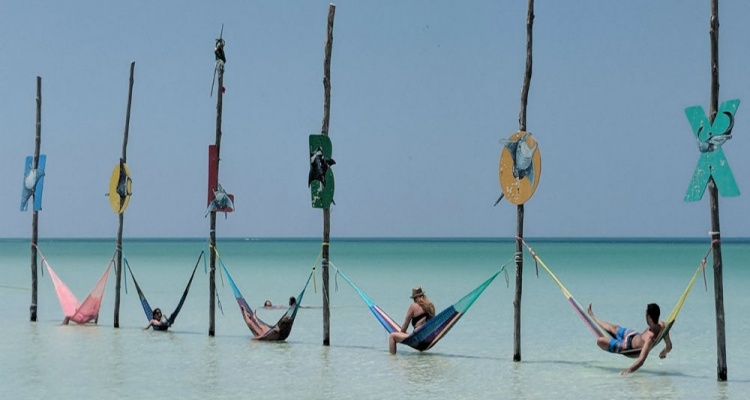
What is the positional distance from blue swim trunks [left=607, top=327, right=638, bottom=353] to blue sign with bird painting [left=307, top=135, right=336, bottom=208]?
3.44m

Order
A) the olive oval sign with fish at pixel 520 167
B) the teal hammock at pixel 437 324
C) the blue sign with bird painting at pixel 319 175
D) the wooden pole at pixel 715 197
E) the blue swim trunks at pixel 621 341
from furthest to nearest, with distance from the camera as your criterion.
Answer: the blue sign with bird painting at pixel 319 175 < the teal hammock at pixel 437 324 < the olive oval sign with fish at pixel 520 167 < the blue swim trunks at pixel 621 341 < the wooden pole at pixel 715 197

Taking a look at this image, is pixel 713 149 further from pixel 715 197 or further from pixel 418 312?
pixel 418 312

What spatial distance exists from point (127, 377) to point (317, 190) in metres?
2.91

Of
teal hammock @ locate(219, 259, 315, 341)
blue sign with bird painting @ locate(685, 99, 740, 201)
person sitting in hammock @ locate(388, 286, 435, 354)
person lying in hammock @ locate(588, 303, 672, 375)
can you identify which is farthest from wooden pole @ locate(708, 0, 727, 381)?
teal hammock @ locate(219, 259, 315, 341)

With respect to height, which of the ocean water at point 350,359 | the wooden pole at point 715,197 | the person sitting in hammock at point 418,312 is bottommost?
the ocean water at point 350,359

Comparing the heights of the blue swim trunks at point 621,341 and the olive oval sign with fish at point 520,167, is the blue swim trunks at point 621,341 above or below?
below

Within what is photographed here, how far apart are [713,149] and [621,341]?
202cm

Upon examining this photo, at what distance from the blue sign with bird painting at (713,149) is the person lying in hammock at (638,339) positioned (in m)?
1.18

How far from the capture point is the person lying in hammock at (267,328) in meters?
11.4

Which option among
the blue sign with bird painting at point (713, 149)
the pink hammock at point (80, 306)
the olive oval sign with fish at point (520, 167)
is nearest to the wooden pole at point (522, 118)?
the olive oval sign with fish at point (520, 167)

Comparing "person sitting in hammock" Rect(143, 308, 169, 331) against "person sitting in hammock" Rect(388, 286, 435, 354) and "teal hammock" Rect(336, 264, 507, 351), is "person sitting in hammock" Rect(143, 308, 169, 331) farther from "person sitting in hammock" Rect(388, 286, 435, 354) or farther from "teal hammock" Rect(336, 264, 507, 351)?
"person sitting in hammock" Rect(388, 286, 435, 354)

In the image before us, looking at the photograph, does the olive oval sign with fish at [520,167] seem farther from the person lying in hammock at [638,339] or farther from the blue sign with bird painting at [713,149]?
the blue sign with bird painting at [713,149]

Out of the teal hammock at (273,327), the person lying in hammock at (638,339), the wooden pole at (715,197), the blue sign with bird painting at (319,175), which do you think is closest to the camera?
the wooden pole at (715,197)

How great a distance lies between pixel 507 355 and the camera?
36.1ft
